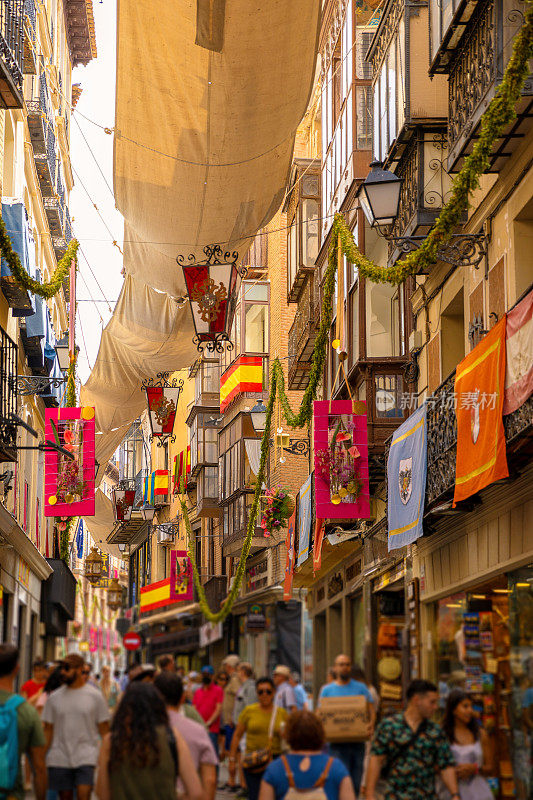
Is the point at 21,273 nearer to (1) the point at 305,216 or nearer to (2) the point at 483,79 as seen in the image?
(2) the point at 483,79

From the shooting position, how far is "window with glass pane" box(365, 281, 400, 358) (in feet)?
68.1

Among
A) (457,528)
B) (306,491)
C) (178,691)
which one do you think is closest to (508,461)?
(457,528)

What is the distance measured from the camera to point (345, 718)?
11.2 metres

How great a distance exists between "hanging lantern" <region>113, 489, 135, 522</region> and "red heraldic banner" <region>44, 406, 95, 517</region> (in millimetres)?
39260

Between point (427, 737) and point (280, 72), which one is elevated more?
point (280, 72)

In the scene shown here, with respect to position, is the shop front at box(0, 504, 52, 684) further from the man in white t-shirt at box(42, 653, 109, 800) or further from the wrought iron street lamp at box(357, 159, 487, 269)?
the man in white t-shirt at box(42, 653, 109, 800)

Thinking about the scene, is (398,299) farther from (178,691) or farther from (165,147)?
(178,691)

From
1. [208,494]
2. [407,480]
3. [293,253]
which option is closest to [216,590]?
[208,494]

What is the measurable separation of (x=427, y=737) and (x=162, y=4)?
9.01m

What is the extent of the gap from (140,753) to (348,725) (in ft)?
16.6

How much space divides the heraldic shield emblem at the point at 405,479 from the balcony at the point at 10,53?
6.74m

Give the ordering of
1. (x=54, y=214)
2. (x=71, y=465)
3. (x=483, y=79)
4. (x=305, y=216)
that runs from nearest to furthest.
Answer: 1. (x=483, y=79)
2. (x=71, y=465)
3. (x=305, y=216)
4. (x=54, y=214)

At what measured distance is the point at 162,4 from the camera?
13.7 metres

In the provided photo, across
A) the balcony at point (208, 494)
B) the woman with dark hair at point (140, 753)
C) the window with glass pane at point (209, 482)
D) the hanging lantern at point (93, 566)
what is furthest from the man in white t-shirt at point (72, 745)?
the hanging lantern at point (93, 566)
